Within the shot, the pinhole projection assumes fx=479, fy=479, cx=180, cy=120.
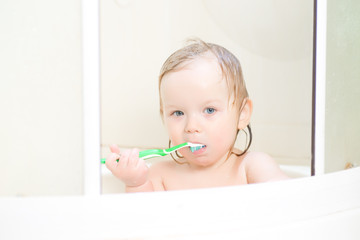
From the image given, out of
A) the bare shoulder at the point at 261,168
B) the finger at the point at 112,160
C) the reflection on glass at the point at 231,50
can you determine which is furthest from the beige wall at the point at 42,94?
the bare shoulder at the point at 261,168

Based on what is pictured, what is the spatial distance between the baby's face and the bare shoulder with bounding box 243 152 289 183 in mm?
61

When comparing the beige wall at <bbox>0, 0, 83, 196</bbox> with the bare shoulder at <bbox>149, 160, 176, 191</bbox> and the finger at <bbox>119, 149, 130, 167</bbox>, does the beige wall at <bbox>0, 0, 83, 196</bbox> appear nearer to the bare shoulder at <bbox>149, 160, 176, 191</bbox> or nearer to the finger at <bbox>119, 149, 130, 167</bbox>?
the finger at <bbox>119, 149, 130, 167</bbox>

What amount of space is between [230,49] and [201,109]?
0.87ft

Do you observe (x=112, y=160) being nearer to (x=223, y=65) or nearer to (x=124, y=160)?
(x=124, y=160)

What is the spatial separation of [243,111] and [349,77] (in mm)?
236

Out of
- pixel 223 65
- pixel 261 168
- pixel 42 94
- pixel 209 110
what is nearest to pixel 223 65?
pixel 223 65

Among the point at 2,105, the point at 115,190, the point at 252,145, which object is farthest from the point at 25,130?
the point at 252,145

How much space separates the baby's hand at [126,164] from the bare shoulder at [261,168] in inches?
9.2

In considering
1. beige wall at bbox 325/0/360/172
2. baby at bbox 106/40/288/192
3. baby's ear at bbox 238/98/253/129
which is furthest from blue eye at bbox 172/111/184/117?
beige wall at bbox 325/0/360/172

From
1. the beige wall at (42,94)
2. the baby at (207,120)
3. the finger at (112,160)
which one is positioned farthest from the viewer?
the baby at (207,120)

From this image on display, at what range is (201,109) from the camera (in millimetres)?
984

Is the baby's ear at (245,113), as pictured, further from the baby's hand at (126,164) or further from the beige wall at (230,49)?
the baby's hand at (126,164)

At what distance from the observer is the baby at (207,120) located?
98 cm

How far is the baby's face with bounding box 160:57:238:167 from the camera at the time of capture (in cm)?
98
